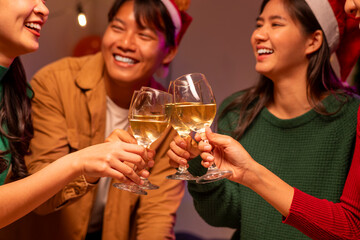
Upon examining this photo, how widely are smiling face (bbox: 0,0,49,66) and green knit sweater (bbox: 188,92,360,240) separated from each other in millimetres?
940

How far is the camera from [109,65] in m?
2.29

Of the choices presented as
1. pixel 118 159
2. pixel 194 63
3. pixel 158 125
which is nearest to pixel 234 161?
pixel 158 125

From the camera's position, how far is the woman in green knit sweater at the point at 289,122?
186cm

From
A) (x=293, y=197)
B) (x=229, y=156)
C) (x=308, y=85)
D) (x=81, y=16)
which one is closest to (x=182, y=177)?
(x=229, y=156)

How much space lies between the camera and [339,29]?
205cm

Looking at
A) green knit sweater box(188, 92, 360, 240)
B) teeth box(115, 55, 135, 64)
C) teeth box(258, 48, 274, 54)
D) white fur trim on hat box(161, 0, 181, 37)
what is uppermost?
white fur trim on hat box(161, 0, 181, 37)

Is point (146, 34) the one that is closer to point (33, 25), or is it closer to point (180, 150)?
point (33, 25)

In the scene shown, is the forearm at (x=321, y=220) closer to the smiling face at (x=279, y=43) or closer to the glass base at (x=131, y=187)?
the glass base at (x=131, y=187)

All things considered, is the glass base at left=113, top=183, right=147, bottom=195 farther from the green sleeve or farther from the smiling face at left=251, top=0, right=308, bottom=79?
the smiling face at left=251, top=0, right=308, bottom=79

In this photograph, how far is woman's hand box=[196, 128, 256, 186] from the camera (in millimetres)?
1383

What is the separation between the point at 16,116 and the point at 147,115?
2.64 ft

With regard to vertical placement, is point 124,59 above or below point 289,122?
above

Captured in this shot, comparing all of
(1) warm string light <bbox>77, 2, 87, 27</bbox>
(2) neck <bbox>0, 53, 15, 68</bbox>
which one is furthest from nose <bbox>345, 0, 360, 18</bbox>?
(1) warm string light <bbox>77, 2, 87, 27</bbox>

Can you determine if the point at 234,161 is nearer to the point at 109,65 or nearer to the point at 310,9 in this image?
the point at 310,9
